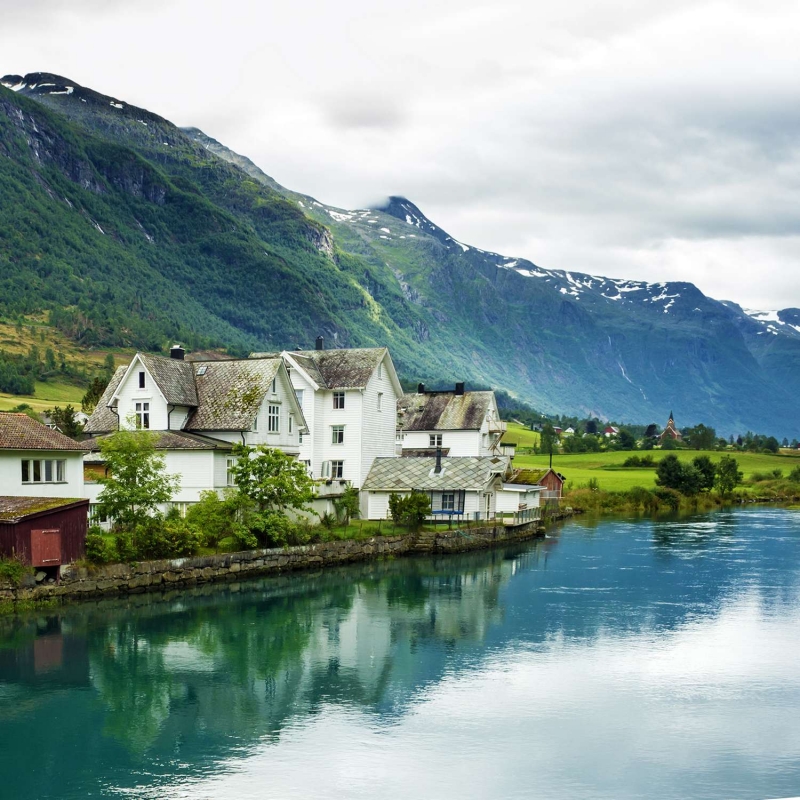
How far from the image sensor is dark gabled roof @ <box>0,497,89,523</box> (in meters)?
44.8

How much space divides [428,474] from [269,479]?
2231 centimetres

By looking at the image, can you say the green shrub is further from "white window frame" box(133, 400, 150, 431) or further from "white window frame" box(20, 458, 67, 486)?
"white window frame" box(133, 400, 150, 431)

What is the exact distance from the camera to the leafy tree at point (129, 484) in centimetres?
5306

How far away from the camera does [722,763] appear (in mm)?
28219

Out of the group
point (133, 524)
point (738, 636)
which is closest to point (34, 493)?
point (133, 524)

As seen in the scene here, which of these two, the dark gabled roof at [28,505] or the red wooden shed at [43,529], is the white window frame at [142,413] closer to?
the dark gabled roof at [28,505]

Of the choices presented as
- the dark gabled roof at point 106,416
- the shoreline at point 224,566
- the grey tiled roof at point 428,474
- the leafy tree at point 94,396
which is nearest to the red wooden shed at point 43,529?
the shoreline at point 224,566

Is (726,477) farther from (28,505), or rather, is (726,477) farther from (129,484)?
(28,505)

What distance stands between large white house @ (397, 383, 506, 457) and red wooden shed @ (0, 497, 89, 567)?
5299 cm

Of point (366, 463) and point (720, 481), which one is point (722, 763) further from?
point (720, 481)

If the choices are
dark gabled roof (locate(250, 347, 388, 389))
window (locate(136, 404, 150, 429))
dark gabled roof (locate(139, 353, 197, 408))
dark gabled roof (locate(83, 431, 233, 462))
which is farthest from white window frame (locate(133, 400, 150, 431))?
dark gabled roof (locate(250, 347, 388, 389))

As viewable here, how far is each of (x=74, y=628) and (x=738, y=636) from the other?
2882 centimetres

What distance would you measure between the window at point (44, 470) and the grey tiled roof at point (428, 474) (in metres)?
30.4

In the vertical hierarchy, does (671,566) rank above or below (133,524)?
below
